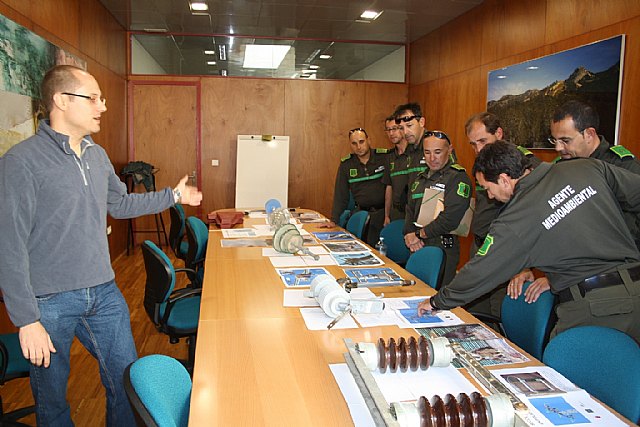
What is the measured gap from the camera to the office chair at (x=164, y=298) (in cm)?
292

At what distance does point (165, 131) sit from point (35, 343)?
258 inches

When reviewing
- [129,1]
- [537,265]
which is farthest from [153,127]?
[537,265]

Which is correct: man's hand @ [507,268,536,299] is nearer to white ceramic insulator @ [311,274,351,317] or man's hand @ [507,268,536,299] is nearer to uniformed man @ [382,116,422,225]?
white ceramic insulator @ [311,274,351,317]

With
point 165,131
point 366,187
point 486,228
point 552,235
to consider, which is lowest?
point 486,228

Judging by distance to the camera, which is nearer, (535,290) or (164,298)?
(535,290)

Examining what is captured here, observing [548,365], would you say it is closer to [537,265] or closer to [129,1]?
[537,265]

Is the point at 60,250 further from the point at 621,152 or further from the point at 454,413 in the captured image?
the point at 621,152

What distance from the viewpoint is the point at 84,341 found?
217 centimetres

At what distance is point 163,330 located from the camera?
309 centimetres

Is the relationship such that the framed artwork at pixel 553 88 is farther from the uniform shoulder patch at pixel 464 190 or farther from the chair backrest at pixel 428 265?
the chair backrest at pixel 428 265

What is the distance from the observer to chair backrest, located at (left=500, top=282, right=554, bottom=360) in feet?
7.61

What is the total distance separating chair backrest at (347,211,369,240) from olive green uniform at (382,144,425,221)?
0.43 meters

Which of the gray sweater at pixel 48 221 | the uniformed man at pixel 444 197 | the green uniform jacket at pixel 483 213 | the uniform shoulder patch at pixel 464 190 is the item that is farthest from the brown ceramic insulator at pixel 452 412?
the uniform shoulder patch at pixel 464 190

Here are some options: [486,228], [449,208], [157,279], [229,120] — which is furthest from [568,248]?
[229,120]
